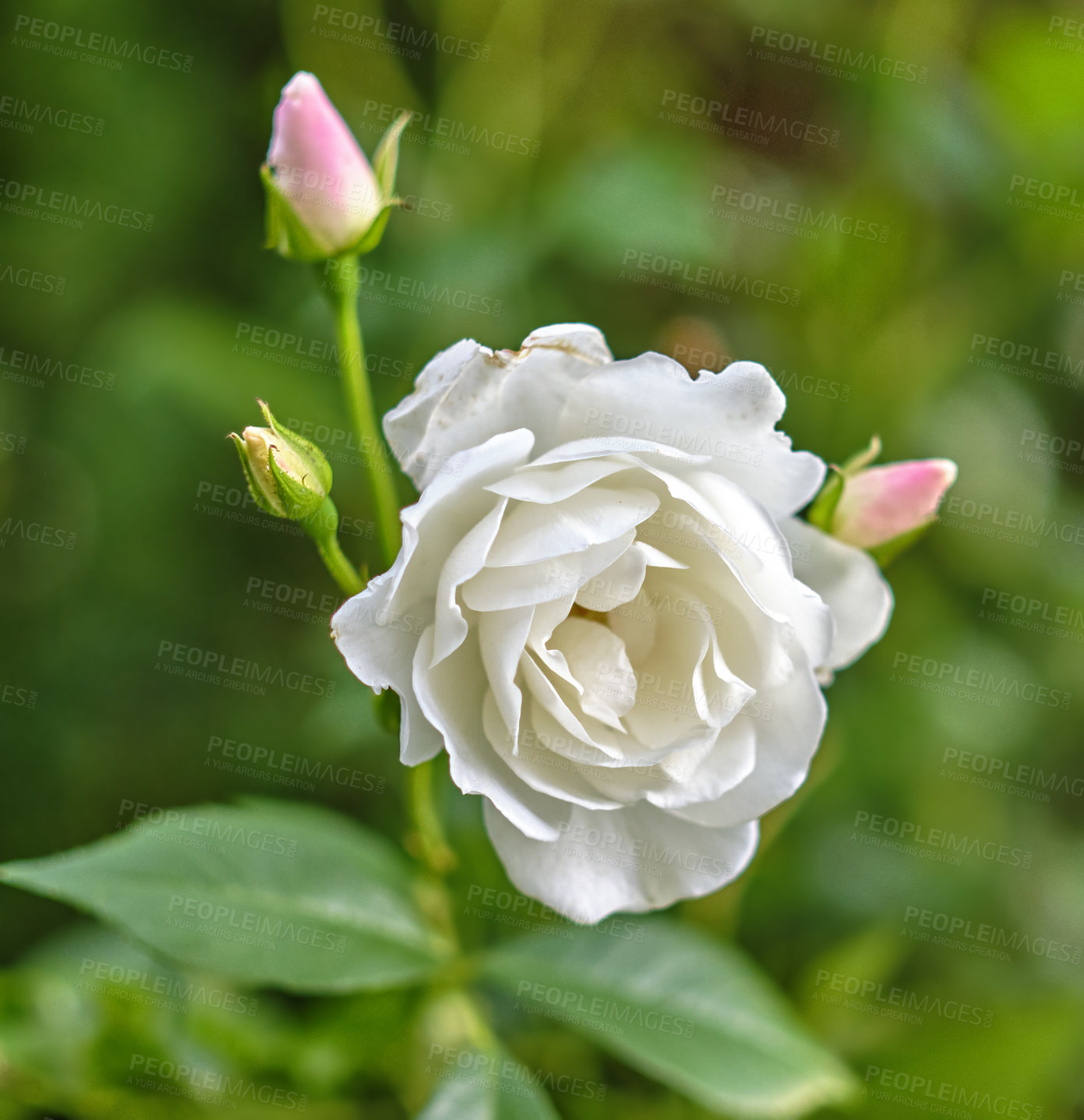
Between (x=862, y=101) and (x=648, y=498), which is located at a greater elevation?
(x=862, y=101)

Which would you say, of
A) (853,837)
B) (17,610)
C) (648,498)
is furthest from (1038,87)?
(17,610)

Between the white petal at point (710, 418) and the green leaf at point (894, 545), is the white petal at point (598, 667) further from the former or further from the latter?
the green leaf at point (894, 545)

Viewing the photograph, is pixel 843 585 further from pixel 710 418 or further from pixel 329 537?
pixel 329 537

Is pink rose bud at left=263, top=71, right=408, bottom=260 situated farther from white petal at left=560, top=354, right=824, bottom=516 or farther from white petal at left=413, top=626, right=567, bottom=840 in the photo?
white petal at left=413, top=626, right=567, bottom=840

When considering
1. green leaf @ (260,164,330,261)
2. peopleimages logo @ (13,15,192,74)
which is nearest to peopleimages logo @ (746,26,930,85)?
peopleimages logo @ (13,15,192,74)

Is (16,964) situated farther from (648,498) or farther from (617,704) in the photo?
(648,498)

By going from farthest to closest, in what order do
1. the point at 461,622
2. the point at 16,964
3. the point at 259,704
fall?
the point at 259,704 → the point at 16,964 → the point at 461,622

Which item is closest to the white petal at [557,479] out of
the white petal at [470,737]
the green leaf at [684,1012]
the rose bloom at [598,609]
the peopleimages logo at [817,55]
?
the rose bloom at [598,609]

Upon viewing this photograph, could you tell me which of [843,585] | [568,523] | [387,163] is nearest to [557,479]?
[568,523]
